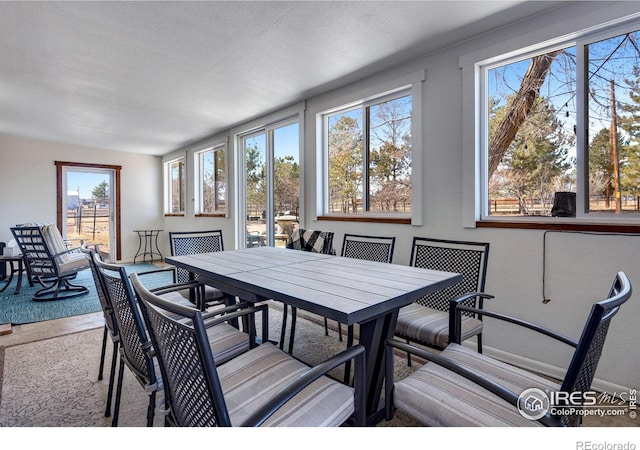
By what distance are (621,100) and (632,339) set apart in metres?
1.42

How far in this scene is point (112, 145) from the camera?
6402 millimetres

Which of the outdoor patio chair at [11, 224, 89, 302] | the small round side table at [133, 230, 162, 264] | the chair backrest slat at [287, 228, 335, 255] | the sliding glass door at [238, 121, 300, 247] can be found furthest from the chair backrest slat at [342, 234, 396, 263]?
the small round side table at [133, 230, 162, 264]

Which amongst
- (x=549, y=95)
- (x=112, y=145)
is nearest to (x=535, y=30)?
(x=549, y=95)

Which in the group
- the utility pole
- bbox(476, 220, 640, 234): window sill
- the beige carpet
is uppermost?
the utility pole

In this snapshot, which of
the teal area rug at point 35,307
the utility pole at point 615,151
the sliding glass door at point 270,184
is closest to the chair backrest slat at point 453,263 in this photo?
the utility pole at point 615,151

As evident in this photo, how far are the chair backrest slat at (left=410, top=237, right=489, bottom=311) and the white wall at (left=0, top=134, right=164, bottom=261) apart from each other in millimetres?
6836

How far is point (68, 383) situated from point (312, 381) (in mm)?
2048

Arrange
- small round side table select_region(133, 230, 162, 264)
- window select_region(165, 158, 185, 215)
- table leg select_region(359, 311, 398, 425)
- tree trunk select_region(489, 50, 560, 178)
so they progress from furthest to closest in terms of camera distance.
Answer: small round side table select_region(133, 230, 162, 264)
window select_region(165, 158, 185, 215)
tree trunk select_region(489, 50, 560, 178)
table leg select_region(359, 311, 398, 425)

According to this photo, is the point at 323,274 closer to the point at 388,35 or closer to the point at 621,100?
the point at 388,35

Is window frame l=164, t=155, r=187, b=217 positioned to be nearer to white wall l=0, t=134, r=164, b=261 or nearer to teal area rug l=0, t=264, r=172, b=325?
white wall l=0, t=134, r=164, b=261

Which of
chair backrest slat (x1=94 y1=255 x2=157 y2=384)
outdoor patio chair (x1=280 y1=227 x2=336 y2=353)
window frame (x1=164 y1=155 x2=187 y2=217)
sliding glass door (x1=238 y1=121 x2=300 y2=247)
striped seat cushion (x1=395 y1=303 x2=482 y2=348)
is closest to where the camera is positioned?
chair backrest slat (x1=94 y1=255 x2=157 y2=384)

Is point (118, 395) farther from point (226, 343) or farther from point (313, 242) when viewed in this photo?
point (313, 242)

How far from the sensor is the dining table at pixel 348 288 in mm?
1281

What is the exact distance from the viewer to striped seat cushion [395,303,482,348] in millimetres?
1721
